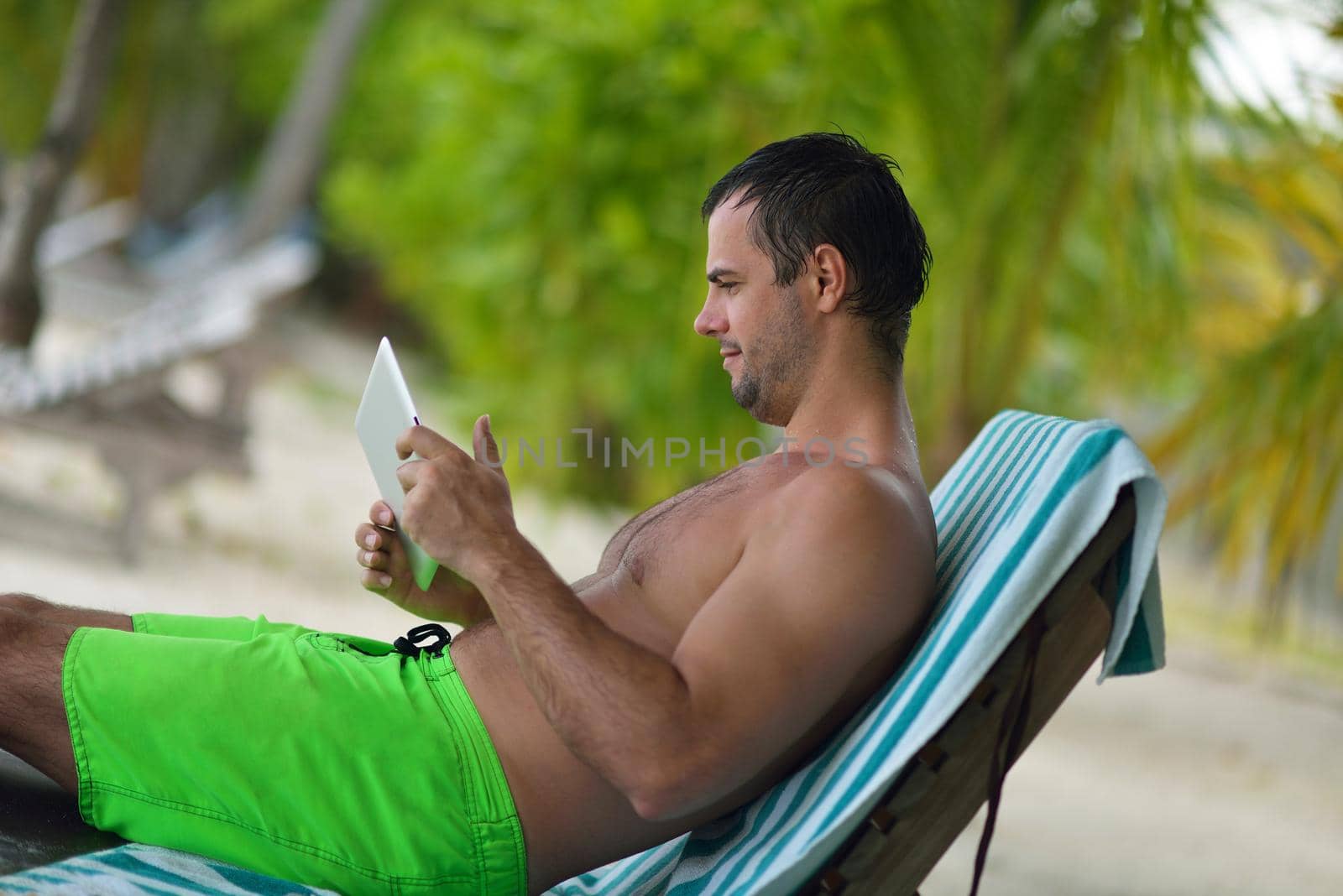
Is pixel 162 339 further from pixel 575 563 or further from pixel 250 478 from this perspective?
pixel 575 563

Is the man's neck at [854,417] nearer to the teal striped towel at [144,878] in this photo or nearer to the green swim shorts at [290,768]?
the green swim shorts at [290,768]

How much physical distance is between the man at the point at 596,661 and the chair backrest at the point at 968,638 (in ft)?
0.17

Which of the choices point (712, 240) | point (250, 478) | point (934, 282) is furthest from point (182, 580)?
point (712, 240)

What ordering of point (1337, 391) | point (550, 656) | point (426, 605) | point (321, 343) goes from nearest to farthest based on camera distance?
1. point (550, 656)
2. point (426, 605)
3. point (1337, 391)
4. point (321, 343)

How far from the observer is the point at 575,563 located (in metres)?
7.23

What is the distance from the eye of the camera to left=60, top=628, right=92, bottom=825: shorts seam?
1548 mm

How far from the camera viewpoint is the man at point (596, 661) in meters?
1.33

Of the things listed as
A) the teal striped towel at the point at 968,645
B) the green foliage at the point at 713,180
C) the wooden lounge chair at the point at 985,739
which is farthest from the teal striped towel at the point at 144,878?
the green foliage at the point at 713,180

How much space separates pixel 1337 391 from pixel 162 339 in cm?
451

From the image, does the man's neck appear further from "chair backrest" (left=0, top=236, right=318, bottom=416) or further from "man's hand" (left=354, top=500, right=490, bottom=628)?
"chair backrest" (left=0, top=236, right=318, bottom=416)

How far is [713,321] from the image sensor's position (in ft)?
5.46

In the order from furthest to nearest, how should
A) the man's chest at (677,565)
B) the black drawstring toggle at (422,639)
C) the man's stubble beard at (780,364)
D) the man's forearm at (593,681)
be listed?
the black drawstring toggle at (422,639), the man's stubble beard at (780,364), the man's chest at (677,565), the man's forearm at (593,681)

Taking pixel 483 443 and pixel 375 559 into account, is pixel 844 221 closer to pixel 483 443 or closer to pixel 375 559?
pixel 483 443

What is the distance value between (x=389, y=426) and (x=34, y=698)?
1.80ft
